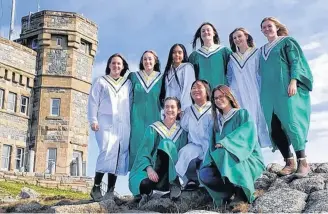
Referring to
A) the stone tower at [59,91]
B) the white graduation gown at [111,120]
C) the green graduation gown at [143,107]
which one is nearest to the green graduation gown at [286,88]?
the green graduation gown at [143,107]

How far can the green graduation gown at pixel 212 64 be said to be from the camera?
8.55 metres

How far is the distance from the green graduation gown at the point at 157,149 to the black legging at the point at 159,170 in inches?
1.6

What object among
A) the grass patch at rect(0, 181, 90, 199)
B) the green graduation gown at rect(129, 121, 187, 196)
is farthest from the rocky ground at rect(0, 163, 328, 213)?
the grass patch at rect(0, 181, 90, 199)

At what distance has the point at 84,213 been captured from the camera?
695 centimetres

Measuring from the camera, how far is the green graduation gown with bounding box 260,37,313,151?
7941 mm

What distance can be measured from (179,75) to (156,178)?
6.20ft

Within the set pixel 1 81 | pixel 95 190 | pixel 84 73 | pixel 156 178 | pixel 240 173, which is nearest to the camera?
pixel 240 173

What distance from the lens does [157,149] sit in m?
7.42

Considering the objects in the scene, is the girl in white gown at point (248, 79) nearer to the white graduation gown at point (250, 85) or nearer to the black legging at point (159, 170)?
the white graduation gown at point (250, 85)

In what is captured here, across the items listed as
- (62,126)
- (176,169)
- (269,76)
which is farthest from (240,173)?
(62,126)

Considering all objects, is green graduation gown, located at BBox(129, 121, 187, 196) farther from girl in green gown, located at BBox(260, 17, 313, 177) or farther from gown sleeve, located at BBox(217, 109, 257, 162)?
girl in green gown, located at BBox(260, 17, 313, 177)

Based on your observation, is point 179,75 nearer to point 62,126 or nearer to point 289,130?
point 289,130

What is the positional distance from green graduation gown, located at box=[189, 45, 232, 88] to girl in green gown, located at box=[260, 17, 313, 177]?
1.99 feet

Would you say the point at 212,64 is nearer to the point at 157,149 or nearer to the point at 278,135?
the point at 278,135
